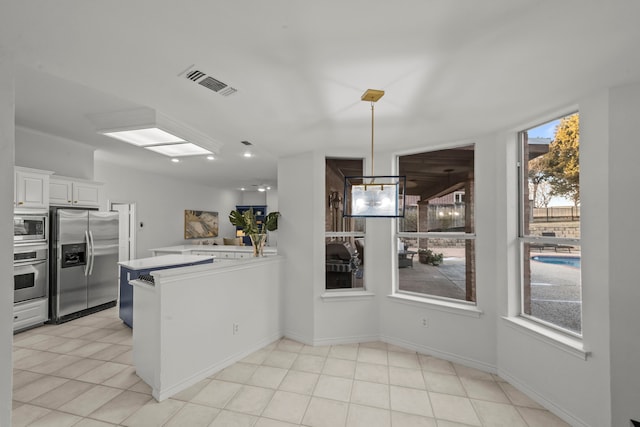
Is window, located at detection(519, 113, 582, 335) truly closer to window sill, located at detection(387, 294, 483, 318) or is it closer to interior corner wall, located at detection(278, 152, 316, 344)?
window sill, located at detection(387, 294, 483, 318)

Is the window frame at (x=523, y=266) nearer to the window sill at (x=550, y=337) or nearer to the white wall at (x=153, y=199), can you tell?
the window sill at (x=550, y=337)

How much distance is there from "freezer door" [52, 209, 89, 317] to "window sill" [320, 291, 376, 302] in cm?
378

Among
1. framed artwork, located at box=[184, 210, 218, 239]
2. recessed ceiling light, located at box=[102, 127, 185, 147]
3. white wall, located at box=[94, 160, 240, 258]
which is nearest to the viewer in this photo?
recessed ceiling light, located at box=[102, 127, 185, 147]

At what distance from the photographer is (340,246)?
13.2ft

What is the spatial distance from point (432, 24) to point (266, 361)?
342 cm

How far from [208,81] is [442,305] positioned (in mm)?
3298

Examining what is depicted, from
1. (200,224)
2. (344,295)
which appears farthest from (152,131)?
(200,224)

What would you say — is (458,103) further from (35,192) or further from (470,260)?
(35,192)

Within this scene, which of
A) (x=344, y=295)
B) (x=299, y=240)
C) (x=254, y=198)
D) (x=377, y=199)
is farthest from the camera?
(x=254, y=198)

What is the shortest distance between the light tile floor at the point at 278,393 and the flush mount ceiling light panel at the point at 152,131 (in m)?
2.47

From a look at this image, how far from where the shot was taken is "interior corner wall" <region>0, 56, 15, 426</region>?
1.32 m

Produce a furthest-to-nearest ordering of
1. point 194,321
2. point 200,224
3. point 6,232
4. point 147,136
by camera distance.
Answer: point 200,224
point 147,136
point 194,321
point 6,232

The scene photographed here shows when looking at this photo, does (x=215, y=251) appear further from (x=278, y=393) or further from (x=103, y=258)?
(x=278, y=393)

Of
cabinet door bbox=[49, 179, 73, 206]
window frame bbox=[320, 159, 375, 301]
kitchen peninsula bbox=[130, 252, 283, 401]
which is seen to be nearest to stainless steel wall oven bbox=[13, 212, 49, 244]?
cabinet door bbox=[49, 179, 73, 206]
